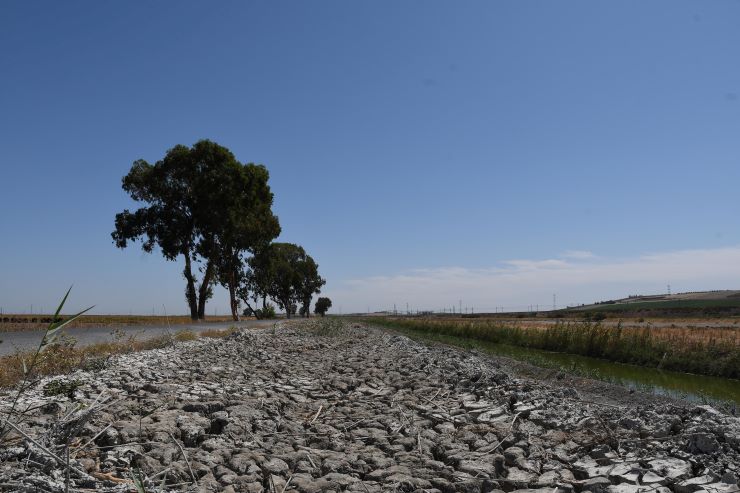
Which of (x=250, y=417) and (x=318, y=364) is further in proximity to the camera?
(x=318, y=364)

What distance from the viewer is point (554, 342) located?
26469 millimetres

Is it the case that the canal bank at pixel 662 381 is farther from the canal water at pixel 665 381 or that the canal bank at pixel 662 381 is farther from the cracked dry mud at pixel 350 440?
the cracked dry mud at pixel 350 440

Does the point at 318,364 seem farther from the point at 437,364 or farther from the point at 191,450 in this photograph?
the point at 191,450

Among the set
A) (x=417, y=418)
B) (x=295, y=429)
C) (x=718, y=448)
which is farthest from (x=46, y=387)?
(x=718, y=448)

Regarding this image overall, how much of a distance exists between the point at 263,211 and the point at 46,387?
3530 cm

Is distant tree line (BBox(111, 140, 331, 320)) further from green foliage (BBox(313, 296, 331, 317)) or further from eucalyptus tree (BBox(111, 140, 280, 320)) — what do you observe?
green foliage (BBox(313, 296, 331, 317))

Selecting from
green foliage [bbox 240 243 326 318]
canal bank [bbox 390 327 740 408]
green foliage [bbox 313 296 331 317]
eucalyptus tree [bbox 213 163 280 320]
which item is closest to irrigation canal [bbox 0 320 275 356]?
canal bank [bbox 390 327 740 408]

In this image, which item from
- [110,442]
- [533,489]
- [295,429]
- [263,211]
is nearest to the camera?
[533,489]

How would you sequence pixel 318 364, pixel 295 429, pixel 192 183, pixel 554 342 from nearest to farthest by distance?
pixel 295 429 < pixel 318 364 < pixel 554 342 < pixel 192 183

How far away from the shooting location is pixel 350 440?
5.67 m

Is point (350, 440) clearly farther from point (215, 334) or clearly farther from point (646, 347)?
point (646, 347)

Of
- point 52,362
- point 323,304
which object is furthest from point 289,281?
point 52,362

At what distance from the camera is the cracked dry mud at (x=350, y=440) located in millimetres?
4176

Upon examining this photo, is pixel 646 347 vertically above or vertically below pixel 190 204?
below
